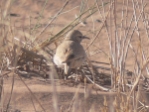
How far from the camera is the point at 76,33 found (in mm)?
5855

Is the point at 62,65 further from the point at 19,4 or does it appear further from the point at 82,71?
the point at 19,4

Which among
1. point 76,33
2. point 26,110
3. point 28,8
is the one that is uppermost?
point 28,8

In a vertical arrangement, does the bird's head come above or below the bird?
above

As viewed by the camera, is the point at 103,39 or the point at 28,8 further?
the point at 28,8

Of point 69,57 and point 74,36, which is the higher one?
point 74,36

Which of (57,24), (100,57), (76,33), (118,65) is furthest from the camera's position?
(57,24)

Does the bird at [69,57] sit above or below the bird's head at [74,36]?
below

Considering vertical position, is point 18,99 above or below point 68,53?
below

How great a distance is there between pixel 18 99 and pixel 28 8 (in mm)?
5762

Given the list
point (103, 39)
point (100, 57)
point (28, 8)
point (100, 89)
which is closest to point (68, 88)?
point (100, 89)

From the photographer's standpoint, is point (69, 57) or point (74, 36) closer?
point (69, 57)

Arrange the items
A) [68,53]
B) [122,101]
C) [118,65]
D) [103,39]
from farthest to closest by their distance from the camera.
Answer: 1. [103,39]
2. [68,53]
3. [118,65]
4. [122,101]

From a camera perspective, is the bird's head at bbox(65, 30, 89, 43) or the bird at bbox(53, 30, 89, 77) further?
the bird's head at bbox(65, 30, 89, 43)

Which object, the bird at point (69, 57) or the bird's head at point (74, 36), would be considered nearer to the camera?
the bird at point (69, 57)
